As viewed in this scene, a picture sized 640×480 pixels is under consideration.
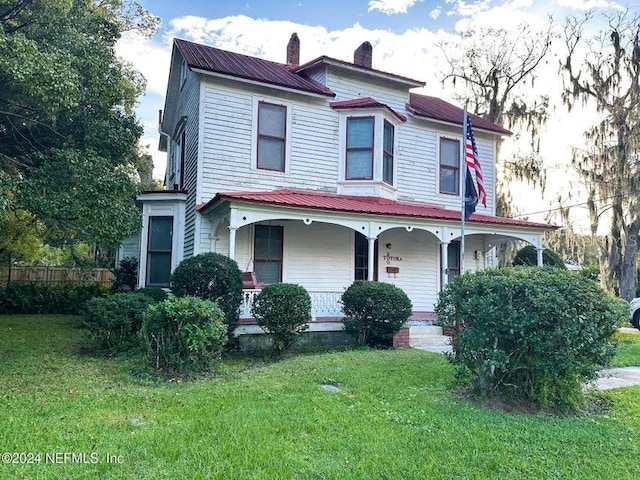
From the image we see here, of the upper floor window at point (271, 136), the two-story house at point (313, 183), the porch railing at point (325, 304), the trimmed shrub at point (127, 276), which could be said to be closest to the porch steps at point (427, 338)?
the two-story house at point (313, 183)

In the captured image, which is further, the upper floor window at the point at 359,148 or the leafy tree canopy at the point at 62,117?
the upper floor window at the point at 359,148

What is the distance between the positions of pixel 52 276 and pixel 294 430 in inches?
641

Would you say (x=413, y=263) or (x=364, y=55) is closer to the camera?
(x=413, y=263)

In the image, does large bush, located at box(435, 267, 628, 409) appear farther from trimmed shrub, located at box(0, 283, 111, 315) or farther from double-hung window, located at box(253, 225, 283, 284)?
trimmed shrub, located at box(0, 283, 111, 315)

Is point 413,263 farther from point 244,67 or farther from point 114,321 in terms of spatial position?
point 114,321

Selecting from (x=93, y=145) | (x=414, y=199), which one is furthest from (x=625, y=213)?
(x=93, y=145)

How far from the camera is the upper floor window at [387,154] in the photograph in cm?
1348

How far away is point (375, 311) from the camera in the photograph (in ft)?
32.9

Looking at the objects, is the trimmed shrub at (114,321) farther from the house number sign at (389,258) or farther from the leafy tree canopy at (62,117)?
the house number sign at (389,258)

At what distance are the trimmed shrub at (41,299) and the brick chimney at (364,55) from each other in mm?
11822

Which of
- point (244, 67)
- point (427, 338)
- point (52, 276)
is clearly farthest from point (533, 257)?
point (52, 276)

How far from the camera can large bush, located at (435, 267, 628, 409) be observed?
5414mm

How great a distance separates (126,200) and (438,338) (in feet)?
26.1

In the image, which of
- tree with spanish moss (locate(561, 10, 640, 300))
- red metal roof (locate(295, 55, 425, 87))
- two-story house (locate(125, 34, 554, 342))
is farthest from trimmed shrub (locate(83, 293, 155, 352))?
tree with spanish moss (locate(561, 10, 640, 300))
